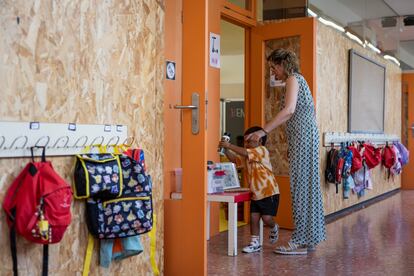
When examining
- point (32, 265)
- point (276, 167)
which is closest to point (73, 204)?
point (32, 265)

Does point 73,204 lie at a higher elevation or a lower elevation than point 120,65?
→ lower

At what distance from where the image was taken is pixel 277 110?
5203 millimetres

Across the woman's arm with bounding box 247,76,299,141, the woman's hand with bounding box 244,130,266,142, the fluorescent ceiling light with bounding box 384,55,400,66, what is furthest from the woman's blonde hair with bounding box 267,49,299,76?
the fluorescent ceiling light with bounding box 384,55,400,66

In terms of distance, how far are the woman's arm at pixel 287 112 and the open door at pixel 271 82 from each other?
1.21 m

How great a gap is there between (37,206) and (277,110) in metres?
3.45

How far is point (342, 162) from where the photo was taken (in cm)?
564

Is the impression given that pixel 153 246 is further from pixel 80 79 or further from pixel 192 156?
pixel 80 79

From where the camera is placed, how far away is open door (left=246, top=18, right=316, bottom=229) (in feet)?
16.4

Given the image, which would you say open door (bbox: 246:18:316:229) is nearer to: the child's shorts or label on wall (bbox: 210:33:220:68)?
label on wall (bbox: 210:33:220:68)

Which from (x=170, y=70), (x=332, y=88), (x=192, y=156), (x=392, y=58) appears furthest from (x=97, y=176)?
(x=392, y=58)

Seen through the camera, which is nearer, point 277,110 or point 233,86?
point 277,110

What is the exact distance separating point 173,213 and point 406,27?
798 centimetres

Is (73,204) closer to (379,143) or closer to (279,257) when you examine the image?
(279,257)

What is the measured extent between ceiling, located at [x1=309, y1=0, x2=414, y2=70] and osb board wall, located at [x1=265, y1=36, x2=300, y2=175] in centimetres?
57
